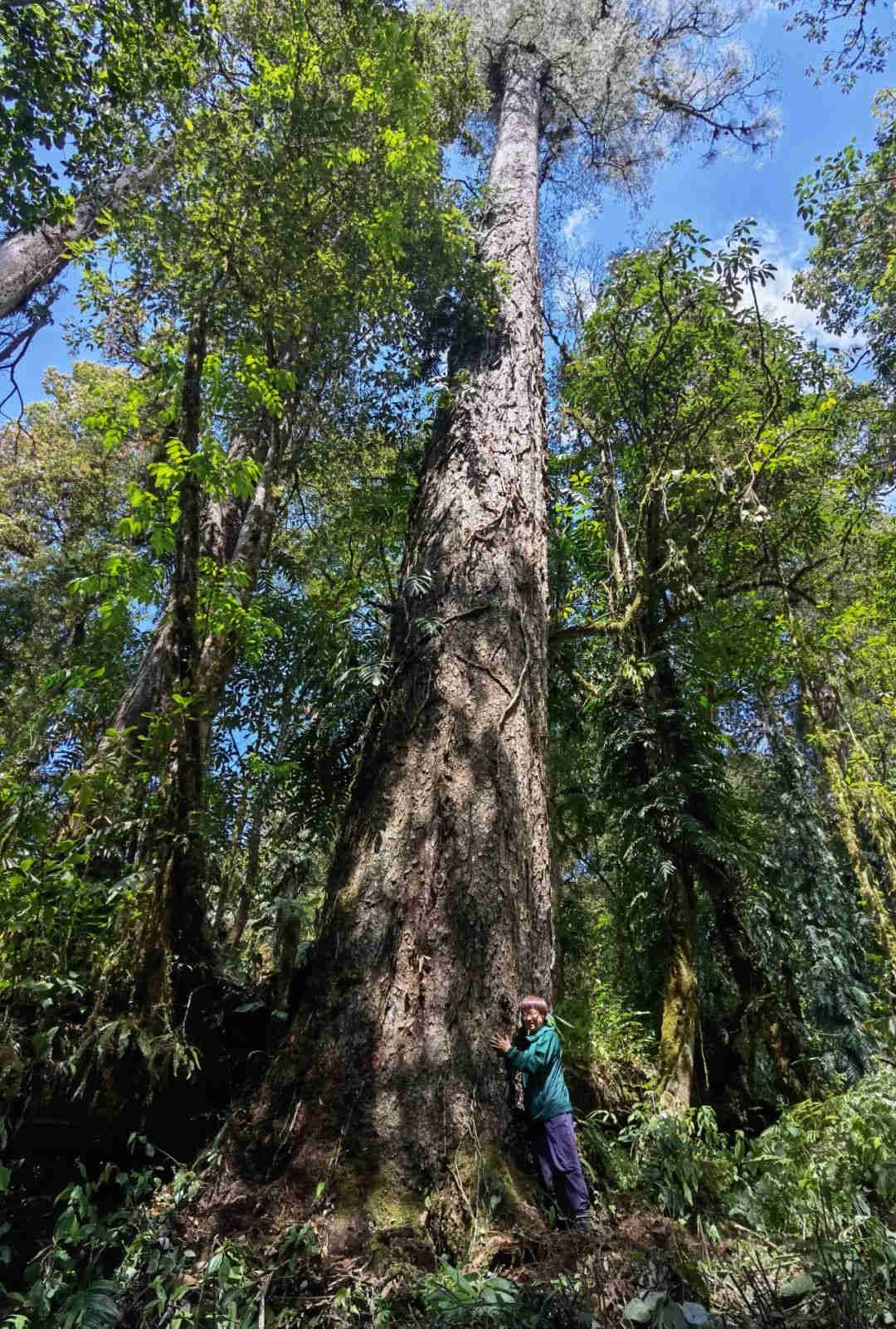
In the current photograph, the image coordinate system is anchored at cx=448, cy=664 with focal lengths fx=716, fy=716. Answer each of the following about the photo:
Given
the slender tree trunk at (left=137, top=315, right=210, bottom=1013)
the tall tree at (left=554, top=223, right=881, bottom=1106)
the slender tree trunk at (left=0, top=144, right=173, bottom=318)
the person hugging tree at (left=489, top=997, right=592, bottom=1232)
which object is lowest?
the person hugging tree at (left=489, top=997, right=592, bottom=1232)

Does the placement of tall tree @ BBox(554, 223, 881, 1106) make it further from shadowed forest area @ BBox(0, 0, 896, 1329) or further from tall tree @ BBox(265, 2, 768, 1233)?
tall tree @ BBox(265, 2, 768, 1233)

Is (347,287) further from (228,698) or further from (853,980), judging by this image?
(853,980)

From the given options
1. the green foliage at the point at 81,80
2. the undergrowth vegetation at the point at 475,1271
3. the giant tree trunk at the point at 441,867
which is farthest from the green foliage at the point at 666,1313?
the green foliage at the point at 81,80

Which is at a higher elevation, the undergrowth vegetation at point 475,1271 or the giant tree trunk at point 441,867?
the giant tree trunk at point 441,867

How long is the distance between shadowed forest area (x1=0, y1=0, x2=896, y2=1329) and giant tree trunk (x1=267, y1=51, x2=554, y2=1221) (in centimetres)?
2

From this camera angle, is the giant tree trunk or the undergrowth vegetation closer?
the undergrowth vegetation

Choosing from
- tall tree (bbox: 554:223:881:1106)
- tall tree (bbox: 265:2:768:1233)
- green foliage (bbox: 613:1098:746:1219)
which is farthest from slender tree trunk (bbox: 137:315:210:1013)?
tall tree (bbox: 554:223:881:1106)

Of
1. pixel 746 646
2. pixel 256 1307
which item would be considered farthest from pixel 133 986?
pixel 746 646

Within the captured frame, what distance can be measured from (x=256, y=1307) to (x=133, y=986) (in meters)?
1.34

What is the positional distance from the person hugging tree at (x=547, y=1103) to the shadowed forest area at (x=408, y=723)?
0.35 feet

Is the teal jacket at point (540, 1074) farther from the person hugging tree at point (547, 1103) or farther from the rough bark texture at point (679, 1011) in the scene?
the rough bark texture at point (679, 1011)

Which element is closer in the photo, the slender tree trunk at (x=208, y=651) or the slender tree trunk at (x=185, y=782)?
the slender tree trunk at (x=185, y=782)

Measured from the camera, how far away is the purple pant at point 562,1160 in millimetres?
2725

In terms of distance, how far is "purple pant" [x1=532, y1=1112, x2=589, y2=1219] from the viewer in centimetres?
272
